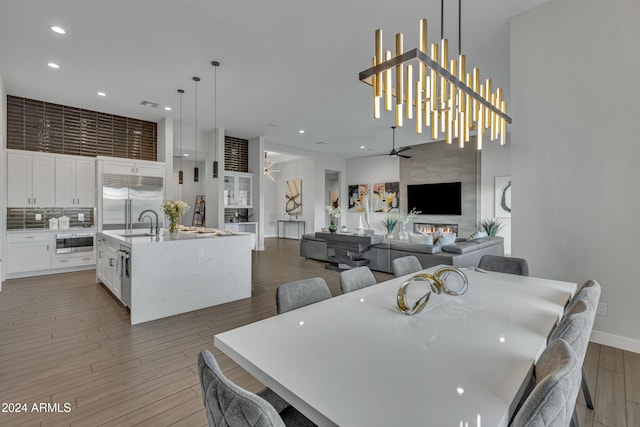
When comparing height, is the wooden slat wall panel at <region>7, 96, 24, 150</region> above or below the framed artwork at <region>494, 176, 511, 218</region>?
above

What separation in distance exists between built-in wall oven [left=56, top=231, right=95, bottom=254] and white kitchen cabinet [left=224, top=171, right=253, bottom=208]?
10.0 ft

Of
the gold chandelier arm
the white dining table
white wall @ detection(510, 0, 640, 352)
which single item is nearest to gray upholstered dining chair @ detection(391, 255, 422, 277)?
the white dining table

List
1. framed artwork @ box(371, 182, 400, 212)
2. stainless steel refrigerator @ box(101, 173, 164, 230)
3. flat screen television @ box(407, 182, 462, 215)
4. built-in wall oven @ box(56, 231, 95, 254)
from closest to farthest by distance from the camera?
built-in wall oven @ box(56, 231, 95, 254) → stainless steel refrigerator @ box(101, 173, 164, 230) → flat screen television @ box(407, 182, 462, 215) → framed artwork @ box(371, 182, 400, 212)

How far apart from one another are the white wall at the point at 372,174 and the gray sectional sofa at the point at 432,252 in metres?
4.77

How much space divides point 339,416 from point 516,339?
0.87m

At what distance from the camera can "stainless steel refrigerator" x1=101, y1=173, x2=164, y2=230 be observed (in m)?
5.86

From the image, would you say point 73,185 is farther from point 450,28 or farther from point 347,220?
point 347,220

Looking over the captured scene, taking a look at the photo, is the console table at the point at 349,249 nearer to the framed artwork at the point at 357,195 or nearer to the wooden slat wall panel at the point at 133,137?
the wooden slat wall panel at the point at 133,137

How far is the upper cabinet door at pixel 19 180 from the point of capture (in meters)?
5.10

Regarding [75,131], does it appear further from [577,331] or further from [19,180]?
[577,331]

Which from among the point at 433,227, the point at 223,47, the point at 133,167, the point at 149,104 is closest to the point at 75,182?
the point at 133,167

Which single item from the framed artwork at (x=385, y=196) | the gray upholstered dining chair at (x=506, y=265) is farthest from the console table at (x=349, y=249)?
the framed artwork at (x=385, y=196)

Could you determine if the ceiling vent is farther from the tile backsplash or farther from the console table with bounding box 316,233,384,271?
the console table with bounding box 316,233,384,271

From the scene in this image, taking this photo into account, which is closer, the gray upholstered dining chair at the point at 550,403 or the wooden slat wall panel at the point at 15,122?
the gray upholstered dining chair at the point at 550,403
